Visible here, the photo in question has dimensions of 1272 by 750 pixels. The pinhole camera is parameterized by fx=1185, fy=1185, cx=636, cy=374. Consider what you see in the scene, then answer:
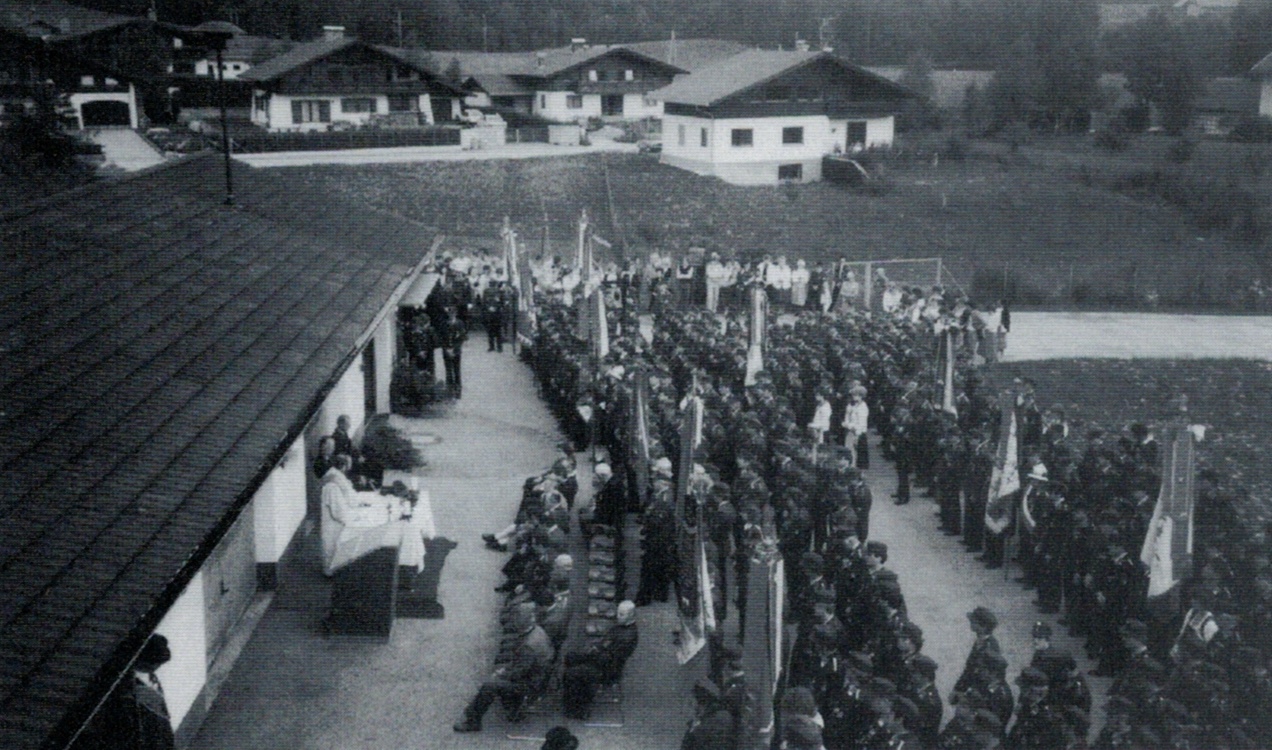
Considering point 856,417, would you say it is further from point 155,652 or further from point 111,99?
point 111,99

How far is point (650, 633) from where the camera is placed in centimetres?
1219

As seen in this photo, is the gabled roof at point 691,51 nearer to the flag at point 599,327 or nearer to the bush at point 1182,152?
the bush at point 1182,152

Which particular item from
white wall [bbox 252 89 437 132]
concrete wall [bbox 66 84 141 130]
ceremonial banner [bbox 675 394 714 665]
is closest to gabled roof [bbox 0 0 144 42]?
concrete wall [bbox 66 84 141 130]

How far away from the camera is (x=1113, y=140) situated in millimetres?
53438

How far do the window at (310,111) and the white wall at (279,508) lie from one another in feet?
153

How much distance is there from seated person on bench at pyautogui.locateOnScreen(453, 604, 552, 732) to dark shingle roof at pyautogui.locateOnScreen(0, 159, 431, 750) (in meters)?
2.61

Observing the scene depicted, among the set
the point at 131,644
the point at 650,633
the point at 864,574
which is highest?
the point at 131,644

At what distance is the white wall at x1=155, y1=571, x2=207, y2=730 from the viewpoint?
9156 millimetres

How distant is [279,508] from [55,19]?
56474 millimetres

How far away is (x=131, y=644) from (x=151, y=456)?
255 centimetres

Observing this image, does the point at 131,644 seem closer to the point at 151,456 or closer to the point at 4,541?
the point at 4,541

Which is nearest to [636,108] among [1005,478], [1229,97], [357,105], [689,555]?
[357,105]

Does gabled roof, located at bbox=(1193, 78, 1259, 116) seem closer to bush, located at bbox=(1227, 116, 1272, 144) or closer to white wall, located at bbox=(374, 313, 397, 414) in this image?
bush, located at bbox=(1227, 116, 1272, 144)

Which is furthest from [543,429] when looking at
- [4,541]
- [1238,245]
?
[1238,245]
